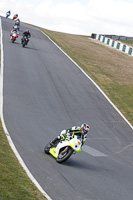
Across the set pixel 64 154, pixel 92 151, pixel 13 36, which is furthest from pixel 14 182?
pixel 13 36

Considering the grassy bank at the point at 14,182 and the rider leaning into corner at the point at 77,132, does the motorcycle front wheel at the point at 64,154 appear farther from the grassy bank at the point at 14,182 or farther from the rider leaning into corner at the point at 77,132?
the grassy bank at the point at 14,182

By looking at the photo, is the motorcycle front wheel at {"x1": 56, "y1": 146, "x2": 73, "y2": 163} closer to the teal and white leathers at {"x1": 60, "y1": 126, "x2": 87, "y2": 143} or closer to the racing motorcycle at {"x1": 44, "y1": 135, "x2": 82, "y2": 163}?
the racing motorcycle at {"x1": 44, "y1": 135, "x2": 82, "y2": 163}

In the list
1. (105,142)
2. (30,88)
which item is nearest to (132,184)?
(105,142)

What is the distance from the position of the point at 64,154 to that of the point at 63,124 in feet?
20.3

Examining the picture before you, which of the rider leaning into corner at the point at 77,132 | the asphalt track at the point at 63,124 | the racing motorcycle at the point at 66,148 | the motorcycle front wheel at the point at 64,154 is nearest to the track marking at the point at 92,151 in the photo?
the asphalt track at the point at 63,124

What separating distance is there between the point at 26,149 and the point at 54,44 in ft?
105

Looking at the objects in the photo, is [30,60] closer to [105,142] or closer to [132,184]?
[105,142]

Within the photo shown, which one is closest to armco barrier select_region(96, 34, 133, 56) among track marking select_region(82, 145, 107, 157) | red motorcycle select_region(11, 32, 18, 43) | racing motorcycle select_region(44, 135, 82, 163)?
red motorcycle select_region(11, 32, 18, 43)

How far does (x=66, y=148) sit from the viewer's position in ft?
40.8

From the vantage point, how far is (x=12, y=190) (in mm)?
8422

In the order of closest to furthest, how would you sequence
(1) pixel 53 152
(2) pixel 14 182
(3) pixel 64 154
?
(2) pixel 14 182
(3) pixel 64 154
(1) pixel 53 152

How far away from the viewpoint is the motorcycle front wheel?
482 inches

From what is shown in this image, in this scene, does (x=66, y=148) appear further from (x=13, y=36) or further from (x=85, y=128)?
(x=13, y=36)

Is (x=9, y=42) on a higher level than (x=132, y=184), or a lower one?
higher
